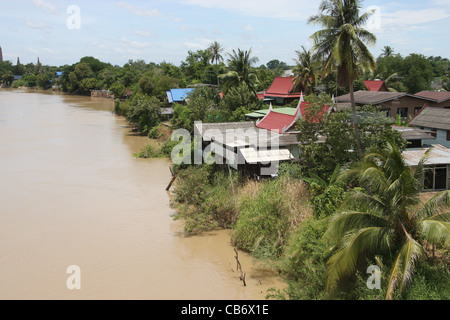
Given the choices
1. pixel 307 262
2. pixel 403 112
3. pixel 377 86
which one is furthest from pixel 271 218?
pixel 377 86

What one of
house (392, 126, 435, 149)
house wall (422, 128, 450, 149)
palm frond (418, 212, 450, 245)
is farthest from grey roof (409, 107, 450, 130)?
palm frond (418, 212, 450, 245)

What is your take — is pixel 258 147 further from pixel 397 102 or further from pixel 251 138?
pixel 397 102

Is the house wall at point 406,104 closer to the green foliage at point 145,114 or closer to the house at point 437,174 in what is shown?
the house at point 437,174

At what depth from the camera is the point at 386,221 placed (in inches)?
307

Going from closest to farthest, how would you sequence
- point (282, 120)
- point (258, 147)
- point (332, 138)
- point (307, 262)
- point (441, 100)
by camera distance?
point (307, 262), point (332, 138), point (258, 147), point (282, 120), point (441, 100)

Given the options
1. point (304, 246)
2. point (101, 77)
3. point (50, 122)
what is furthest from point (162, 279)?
point (101, 77)

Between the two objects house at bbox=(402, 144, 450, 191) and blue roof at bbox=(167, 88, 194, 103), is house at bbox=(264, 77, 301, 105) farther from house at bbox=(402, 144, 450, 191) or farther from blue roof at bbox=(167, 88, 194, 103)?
house at bbox=(402, 144, 450, 191)

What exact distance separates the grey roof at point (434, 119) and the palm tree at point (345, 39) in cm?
809

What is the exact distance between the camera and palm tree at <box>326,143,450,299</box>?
24.5 feet

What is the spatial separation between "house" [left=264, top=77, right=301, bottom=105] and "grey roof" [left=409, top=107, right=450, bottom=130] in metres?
12.0

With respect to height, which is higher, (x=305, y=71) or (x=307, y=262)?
(x=305, y=71)

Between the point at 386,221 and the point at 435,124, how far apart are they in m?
14.5

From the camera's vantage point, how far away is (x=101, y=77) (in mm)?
75250

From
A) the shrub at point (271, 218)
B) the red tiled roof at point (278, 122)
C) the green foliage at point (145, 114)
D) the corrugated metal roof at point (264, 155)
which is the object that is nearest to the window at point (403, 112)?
the red tiled roof at point (278, 122)
